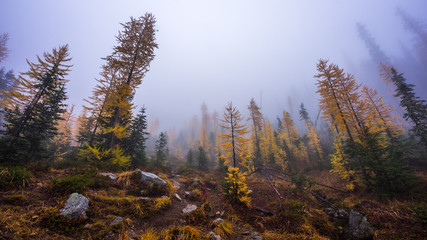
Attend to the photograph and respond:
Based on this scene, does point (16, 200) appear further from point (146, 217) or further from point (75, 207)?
point (146, 217)

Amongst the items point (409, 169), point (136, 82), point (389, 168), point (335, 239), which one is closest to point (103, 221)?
point (335, 239)

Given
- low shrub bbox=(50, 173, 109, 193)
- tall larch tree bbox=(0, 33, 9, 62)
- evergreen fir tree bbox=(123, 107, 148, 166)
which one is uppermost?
tall larch tree bbox=(0, 33, 9, 62)

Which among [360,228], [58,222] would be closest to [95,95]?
[58,222]

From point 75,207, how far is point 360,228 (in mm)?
10083

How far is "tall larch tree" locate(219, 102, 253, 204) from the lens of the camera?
25.1 feet

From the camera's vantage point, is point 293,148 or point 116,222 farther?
point 293,148

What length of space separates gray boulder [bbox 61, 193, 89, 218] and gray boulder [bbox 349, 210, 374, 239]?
9.62 meters

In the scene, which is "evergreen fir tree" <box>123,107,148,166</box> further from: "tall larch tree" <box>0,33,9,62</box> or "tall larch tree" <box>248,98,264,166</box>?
"tall larch tree" <box>0,33,9,62</box>

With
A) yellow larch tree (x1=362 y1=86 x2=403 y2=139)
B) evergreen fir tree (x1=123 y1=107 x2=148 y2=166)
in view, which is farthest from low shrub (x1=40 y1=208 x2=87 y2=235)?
yellow larch tree (x1=362 y1=86 x2=403 y2=139)

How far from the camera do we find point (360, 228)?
17.2ft

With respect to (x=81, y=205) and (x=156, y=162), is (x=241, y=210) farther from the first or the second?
(x=156, y=162)

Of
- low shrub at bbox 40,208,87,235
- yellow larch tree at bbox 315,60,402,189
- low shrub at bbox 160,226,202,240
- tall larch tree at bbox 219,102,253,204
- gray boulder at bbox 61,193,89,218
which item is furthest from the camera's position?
yellow larch tree at bbox 315,60,402,189

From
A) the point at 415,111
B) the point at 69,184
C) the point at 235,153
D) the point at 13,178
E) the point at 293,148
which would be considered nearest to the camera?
the point at 13,178

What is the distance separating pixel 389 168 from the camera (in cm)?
843
